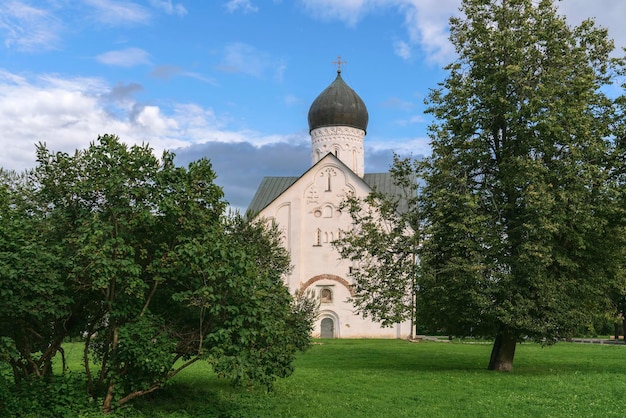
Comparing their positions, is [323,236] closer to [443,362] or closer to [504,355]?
[443,362]

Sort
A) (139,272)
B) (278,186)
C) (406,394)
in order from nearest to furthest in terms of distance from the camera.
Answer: (139,272), (406,394), (278,186)

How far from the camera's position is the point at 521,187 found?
18.3 metres

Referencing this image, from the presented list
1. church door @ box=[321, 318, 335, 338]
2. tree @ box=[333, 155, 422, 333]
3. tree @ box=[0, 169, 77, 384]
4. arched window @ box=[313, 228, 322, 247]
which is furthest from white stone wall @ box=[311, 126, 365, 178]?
tree @ box=[0, 169, 77, 384]

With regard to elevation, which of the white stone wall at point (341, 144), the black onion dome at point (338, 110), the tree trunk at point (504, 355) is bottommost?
the tree trunk at point (504, 355)

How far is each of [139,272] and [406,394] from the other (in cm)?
696

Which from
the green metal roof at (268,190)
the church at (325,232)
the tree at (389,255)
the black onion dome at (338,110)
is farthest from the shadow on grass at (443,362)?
the black onion dome at (338,110)

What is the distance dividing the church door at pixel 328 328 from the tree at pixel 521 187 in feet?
72.7

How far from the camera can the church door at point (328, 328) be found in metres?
41.8

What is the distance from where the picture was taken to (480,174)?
64.8 ft

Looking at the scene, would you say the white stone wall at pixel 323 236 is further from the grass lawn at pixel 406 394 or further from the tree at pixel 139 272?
the tree at pixel 139 272

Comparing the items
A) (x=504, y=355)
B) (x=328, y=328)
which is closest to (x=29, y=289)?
(x=504, y=355)

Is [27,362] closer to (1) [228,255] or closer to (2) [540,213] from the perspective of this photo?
(1) [228,255]

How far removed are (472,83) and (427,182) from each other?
3.22m

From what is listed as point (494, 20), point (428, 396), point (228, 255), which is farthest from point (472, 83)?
point (228, 255)
